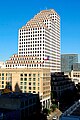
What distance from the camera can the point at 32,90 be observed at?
14850cm

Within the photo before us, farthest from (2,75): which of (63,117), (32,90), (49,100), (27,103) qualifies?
(63,117)

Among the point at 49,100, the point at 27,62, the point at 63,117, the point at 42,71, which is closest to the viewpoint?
the point at 63,117

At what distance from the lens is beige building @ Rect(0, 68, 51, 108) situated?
146875mm

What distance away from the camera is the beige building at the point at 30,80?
14688 cm

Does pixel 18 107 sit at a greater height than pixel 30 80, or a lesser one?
lesser

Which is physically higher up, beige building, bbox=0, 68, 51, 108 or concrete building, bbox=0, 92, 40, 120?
beige building, bbox=0, 68, 51, 108

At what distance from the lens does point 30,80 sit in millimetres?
149625

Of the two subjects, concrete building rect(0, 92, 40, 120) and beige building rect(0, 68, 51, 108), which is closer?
concrete building rect(0, 92, 40, 120)

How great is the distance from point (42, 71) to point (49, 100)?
2269 cm

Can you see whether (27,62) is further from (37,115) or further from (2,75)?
(37,115)

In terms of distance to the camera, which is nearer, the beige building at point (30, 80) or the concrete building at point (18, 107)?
the concrete building at point (18, 107)

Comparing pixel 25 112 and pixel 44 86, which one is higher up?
pixel 44 86

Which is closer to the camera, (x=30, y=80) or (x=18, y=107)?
(x=18, y=107)

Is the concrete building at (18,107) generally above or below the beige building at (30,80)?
below
